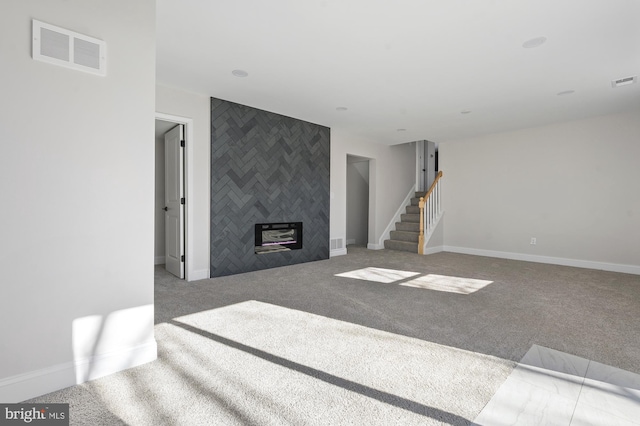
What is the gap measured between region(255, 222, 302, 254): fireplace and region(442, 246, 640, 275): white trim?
3745 mm

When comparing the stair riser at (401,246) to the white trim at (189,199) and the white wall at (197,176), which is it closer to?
the white wall at (197,176)

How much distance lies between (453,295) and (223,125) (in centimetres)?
362

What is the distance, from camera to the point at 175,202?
4391 millimetres

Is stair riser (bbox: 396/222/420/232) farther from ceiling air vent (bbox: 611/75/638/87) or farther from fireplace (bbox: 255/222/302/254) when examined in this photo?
ceiling air vent (bbox: 611/75/638/87)

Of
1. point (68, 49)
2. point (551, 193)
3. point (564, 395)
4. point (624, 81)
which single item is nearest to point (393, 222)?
point (551, 193)

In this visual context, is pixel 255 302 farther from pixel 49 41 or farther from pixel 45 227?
pixel 49 41

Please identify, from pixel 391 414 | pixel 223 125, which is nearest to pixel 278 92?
pixel 223 125

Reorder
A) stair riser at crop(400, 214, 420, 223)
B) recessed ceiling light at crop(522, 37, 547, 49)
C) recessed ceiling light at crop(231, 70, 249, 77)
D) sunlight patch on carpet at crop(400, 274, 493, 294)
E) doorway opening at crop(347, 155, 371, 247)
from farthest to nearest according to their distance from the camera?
doorway opening at crop(347, 155, 371, 247) → stair riser at crop(400, 214, 420, 223) → sunlight patch on carpet at crop(400, 274, 493, 294) → recessed ceiling light at crop(231, 70, 249, 77) → recessed ceiling light at crop(522, 37, 547, 49)

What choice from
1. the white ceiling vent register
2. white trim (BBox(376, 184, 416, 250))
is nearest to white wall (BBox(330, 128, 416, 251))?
white trim (BBox(376, 184, 416, 250))

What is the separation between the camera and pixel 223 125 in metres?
4.41

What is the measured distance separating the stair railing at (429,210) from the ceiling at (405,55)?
2325 millimetres

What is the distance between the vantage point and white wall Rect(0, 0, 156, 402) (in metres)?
1.56

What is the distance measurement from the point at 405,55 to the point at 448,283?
2763 mm

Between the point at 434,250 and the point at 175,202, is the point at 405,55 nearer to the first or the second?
the point at 175,202
